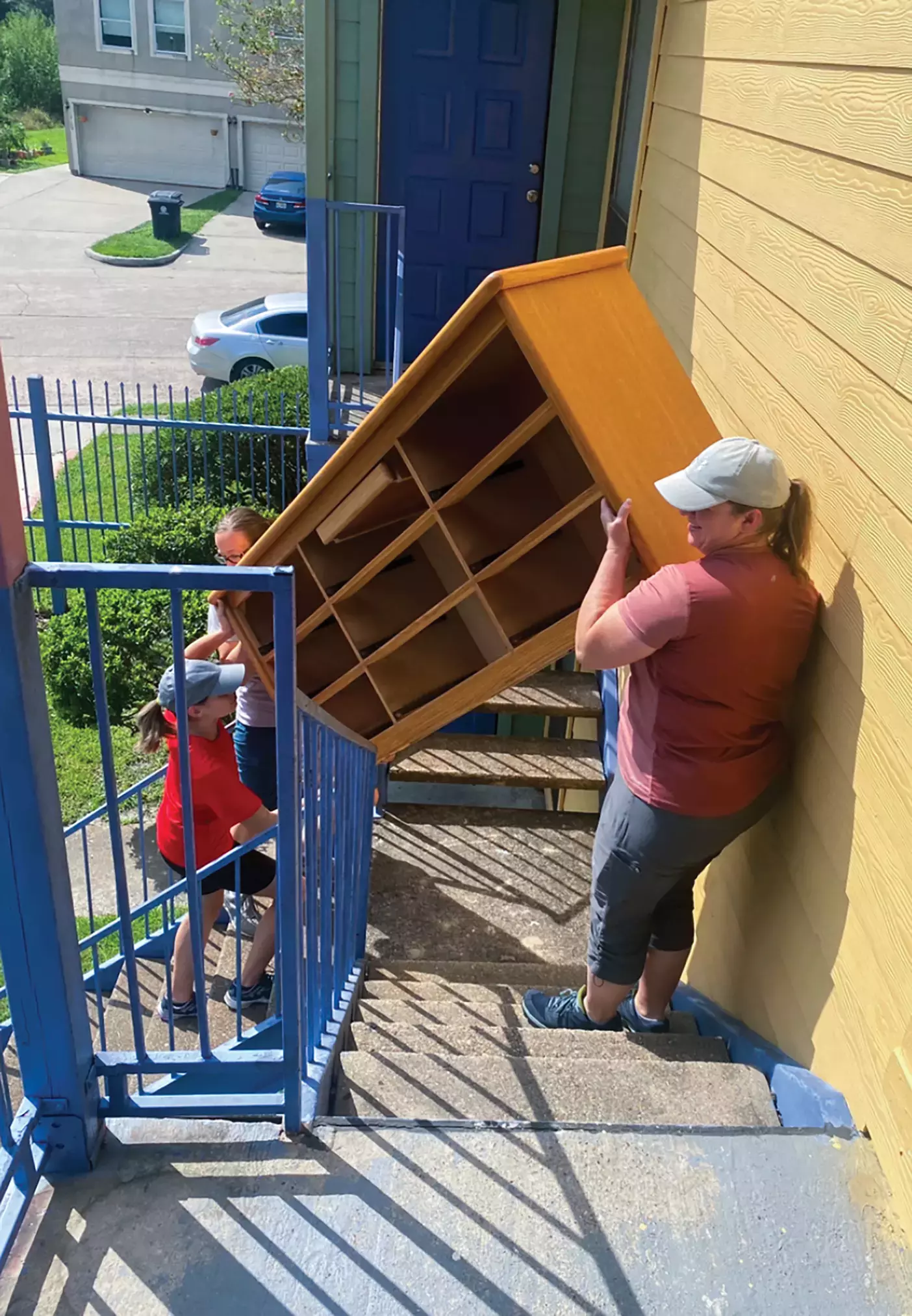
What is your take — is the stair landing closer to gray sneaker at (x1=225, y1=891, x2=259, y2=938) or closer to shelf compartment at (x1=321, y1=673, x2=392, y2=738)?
shelf compartment at (x1=321, y1=673, x2=392, y2=738)

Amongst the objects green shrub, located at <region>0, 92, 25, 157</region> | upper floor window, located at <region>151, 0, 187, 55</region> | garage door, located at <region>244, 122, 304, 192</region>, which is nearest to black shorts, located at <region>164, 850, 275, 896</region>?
garage door, located at <region>244, 122, 304, 192</region>

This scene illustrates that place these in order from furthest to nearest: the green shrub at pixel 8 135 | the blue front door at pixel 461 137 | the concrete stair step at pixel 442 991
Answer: the green shrub at pixel 8 135, the blue front door at pixel 461 137, the concrete stair step at pixel 442 991

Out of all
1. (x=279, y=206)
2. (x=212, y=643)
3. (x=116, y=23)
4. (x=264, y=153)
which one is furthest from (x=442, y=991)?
(x=264, y=153)

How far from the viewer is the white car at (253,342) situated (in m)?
13.1

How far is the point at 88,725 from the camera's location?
22.9 ft

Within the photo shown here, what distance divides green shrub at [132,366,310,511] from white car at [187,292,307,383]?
3364 mm

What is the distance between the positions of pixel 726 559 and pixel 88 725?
5607 millimetres

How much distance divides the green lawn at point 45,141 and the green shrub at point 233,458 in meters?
28.1

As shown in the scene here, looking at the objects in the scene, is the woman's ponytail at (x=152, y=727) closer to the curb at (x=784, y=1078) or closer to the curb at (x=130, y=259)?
the curb at (x=784, y=1078)

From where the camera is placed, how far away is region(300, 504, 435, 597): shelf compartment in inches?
134

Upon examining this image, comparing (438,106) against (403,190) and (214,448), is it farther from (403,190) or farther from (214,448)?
(214,448)

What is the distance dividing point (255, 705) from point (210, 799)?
3.00 feet

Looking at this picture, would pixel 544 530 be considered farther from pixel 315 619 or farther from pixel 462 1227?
pixel 462 1227

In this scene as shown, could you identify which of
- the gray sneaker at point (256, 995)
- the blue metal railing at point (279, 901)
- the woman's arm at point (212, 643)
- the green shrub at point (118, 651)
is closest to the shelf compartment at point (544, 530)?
the blue metal railing at point (279, 901)
